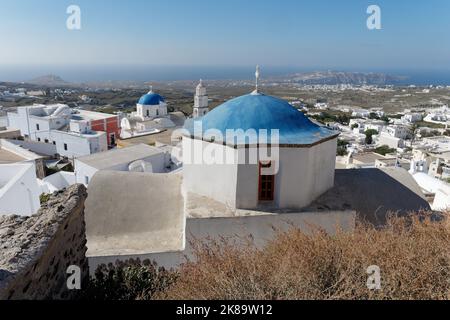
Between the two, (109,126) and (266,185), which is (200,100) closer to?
(109,126)

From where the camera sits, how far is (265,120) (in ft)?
21.3

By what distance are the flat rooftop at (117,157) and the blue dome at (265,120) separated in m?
8.75

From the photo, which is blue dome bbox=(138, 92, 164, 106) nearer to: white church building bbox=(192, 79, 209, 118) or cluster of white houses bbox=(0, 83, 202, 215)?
cluster of white houses bbox=(0, 83, 202, 215)

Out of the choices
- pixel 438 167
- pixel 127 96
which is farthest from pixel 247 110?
pixel 127 96

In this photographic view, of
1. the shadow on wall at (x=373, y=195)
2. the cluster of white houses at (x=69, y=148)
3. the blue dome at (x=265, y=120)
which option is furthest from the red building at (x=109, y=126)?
the shadow on wall at (x=373, y=195)

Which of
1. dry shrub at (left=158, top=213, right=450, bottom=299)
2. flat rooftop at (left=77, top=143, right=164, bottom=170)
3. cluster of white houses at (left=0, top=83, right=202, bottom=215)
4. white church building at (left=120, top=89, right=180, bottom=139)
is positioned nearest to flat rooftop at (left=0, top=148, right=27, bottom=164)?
cluster of white houses at (left=0, top=83, right=202, bottom=215)

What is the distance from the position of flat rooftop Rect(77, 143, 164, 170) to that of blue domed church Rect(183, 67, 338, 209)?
8.87m

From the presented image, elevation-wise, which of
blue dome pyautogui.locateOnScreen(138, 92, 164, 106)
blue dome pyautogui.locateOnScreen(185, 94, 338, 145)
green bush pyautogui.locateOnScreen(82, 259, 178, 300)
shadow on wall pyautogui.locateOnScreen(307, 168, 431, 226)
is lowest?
green bush pyautogui.locateOnScreen(82, 259, 178, 300)

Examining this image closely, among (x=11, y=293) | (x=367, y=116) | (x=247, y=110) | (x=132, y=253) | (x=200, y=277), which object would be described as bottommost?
(x=367, y=116)

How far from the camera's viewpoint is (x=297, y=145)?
20.0ft

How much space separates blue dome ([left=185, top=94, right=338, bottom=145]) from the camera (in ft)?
21.0

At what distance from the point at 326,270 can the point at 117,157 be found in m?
13.7
